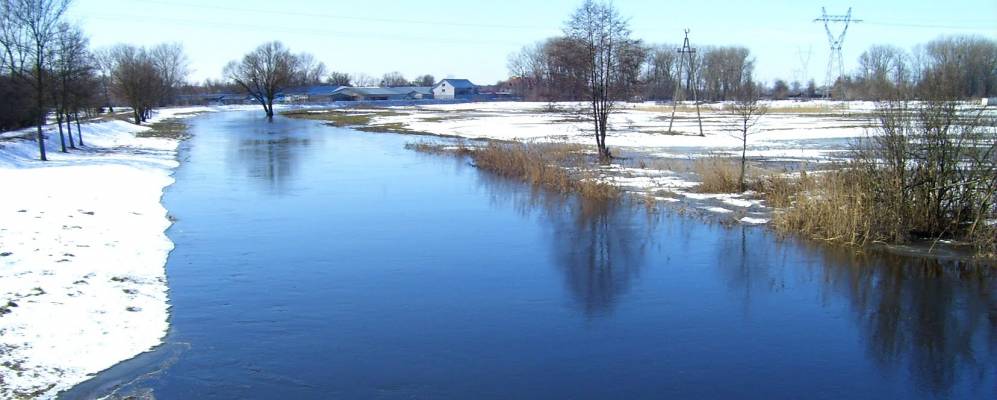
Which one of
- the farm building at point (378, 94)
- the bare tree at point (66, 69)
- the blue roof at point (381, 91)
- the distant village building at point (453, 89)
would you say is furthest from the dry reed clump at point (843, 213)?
the distant village building at point (453, 89)

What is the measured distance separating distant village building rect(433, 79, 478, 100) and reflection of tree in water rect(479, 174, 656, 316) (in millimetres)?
145163

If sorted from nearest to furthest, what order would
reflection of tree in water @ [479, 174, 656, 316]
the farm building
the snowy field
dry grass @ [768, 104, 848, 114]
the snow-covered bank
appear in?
the snow-covered bank
reflection of tree in water @ [479, 174, 656, 316]
the snowy field
dry grass @ [768, 104, 848, 114]
the farm building

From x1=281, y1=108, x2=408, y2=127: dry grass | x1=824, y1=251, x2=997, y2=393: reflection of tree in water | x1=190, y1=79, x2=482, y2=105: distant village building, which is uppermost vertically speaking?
x1=190, y1=79, x2=482, y2=105: distant village building

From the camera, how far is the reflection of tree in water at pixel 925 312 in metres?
8.29

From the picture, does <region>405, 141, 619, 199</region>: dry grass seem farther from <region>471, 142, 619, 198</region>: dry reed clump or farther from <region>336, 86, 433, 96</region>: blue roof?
<region>336, 86, 433, 96</region>: blue roof

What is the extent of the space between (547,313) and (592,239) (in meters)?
5.01

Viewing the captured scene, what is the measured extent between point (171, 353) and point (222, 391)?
134cm

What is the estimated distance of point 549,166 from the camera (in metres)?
24.4

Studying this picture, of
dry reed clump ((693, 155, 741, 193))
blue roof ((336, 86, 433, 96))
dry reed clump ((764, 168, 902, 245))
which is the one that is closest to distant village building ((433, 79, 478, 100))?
blue roof ((336, 86, 433, 96))

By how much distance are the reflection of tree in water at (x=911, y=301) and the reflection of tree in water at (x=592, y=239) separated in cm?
168

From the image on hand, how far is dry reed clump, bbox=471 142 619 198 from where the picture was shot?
20969mm

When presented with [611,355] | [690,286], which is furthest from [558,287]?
[611,355]

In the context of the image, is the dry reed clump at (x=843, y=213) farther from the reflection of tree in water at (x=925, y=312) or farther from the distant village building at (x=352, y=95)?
the distant village building at (x=352, y=95)

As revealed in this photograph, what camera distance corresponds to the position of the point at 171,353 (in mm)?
8406
